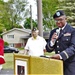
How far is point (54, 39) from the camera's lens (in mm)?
3947

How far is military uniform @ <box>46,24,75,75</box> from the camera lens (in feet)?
12.3

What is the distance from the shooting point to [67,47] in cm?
393

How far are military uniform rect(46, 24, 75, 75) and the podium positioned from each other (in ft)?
0.98

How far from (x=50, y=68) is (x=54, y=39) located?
0.56m

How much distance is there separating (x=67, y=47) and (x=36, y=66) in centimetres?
53

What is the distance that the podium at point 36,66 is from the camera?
3442 millimetres

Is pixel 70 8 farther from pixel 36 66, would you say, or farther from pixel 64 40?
pixel 36 66

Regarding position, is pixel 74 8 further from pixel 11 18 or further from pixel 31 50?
pixel 11 18

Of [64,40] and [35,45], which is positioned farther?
[35,45]

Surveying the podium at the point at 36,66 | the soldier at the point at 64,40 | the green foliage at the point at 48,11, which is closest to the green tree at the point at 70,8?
the green foliage at the point at 48,11

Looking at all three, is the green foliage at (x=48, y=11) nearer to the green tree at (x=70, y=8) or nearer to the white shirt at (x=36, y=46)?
the green tree at (x=70, y=8)

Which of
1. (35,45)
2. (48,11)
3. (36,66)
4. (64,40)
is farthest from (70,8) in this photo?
(48,11)

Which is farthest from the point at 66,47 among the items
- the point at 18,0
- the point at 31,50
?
the point at 18,0

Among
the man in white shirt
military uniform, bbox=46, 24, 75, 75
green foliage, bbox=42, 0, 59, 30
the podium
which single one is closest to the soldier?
military uniform, bbox=46, 24, 75, 75
